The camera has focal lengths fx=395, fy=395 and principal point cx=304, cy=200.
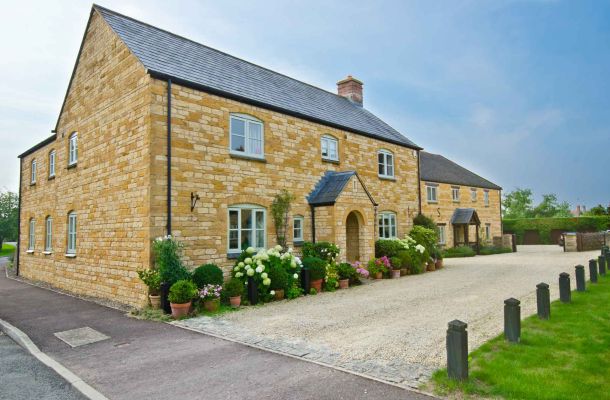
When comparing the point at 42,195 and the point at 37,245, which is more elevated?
the point at 42,195

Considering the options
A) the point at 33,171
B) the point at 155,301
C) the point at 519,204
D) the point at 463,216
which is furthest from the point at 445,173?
the point at 519,204

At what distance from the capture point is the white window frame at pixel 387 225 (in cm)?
1842

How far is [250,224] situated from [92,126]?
20.8 ft

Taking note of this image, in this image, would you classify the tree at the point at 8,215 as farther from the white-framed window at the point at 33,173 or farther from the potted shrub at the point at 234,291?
the potted shrub at the point at 234,291

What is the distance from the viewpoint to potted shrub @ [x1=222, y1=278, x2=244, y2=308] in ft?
34.3

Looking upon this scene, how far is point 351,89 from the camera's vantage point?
76.7 ft

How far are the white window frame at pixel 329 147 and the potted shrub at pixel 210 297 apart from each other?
309 inches

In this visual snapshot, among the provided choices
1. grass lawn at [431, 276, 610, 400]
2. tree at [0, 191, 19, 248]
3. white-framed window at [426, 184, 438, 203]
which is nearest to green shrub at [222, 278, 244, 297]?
grass lawn at [431, 276, 610, 400]

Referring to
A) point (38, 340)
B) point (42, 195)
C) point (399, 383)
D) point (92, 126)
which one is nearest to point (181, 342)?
point (38, 340)

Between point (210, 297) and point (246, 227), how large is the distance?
332 centimetres

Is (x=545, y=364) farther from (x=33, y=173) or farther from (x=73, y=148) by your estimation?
(x=33, y=173)

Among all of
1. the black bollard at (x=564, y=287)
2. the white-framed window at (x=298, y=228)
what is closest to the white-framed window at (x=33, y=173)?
the white-framed window at (x=298, y=228)

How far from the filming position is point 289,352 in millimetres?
6363

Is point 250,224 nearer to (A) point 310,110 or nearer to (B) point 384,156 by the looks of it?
(A) point 310,110
